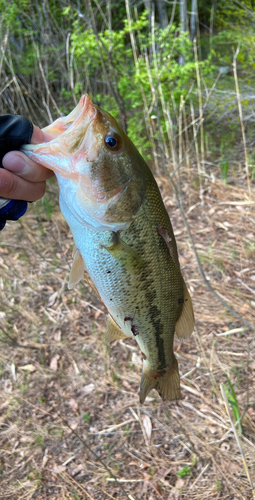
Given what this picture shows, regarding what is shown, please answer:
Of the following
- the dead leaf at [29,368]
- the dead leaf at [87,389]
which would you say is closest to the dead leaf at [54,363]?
the dead leaf at [29,368]

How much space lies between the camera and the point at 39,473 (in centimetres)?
246

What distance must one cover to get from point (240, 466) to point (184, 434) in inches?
17.0

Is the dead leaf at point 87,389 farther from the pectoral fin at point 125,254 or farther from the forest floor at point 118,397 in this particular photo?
the pectoral fin at point 125,254

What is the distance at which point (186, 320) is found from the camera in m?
1.44

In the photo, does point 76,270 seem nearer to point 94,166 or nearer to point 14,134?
point 94,166

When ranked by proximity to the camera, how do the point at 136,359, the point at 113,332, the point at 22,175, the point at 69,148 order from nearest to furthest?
1. the point at 69,148
2. the point at 22,175
3. the point at 113,332
4. the point at 136,359

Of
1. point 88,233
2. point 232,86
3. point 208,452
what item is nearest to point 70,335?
point 208,452

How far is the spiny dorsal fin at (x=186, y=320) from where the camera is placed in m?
1.42

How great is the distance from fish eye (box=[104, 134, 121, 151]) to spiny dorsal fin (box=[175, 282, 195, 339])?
65cm

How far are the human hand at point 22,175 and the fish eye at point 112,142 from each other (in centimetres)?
27

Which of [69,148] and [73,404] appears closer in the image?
[69,148]

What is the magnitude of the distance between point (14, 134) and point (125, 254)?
601mm

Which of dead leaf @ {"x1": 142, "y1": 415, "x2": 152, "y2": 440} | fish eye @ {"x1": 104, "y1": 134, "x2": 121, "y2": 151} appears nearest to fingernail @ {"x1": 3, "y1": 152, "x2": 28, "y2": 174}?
fish eye @ {"x1": 104, "y1": 134, "x2": 121, "y2": 151}

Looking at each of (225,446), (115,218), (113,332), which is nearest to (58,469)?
(225,446)
